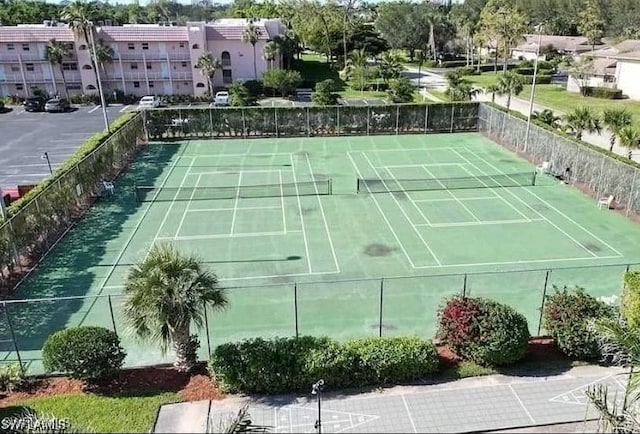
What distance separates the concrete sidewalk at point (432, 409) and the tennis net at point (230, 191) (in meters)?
14.0

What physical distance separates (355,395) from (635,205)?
15.9 metres

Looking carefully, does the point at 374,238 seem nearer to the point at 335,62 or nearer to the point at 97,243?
the point at 97,243

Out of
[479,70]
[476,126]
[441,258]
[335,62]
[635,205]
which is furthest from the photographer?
[335,62]

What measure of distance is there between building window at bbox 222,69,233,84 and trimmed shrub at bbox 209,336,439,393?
48.0 m

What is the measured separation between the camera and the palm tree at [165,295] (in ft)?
34.2

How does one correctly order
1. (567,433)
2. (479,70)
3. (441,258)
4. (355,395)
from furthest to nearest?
(479,70)
(441,258)
(355,395)
(567,433)

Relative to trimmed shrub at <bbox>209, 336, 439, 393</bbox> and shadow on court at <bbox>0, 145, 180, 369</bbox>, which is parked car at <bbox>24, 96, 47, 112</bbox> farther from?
trimmed shrub at <bbox>209, 336, 439, 393</bbox>

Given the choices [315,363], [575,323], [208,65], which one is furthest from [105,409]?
[208,65]

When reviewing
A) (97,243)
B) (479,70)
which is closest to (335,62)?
(479,70)

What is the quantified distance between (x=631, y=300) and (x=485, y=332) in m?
3.66

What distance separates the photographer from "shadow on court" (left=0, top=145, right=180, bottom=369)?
13688mm

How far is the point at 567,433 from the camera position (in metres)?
10.1

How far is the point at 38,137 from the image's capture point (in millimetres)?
36875

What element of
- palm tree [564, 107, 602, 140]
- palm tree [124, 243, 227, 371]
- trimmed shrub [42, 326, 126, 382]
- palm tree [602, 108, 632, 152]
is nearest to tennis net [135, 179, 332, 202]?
trimmed shrub [42, 326, 126, 382]
